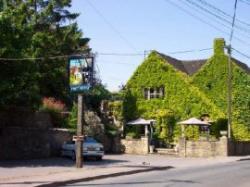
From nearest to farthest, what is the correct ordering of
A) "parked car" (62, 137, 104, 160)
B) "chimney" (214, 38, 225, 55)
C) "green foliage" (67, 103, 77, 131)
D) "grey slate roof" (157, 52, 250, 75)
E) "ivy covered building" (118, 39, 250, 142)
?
"parked car" (62, 137, 104, 160) < "green foliage" (67, 103, 77, 131) < "ivy covered building" (118, 39, 250, 142) < "chimney" (214, 38, 225, 55) < "grey slate roof" (157, 52, 250, 75)

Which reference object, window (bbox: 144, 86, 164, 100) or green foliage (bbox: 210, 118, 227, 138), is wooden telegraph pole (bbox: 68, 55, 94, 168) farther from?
window (bbox: 144, 86, 164, 100)

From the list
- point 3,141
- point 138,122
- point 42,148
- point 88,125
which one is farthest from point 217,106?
point 3,141

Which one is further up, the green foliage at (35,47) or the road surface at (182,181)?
the green foliage at (35,47)

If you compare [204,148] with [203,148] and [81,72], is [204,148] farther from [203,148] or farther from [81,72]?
[81,72]

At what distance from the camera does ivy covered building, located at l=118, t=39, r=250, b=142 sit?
50.6m

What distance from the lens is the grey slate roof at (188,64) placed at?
179 ft

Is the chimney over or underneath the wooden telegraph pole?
over

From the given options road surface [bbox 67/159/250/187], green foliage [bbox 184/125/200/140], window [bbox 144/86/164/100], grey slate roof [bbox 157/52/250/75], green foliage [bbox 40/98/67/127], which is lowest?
road surface [bbox 67/159/250/187]

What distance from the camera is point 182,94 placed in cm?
5162

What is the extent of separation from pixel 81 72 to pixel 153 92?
24.8 meters

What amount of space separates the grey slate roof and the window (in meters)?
2.64

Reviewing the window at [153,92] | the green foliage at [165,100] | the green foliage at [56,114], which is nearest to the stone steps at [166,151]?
the green foliage at [165,100]

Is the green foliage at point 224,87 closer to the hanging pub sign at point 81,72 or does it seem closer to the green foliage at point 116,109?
the green foliage at point 116,109

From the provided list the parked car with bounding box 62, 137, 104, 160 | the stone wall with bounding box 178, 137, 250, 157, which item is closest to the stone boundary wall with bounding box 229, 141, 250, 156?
the stone wall with bounding box 178, 137, 250, 157
